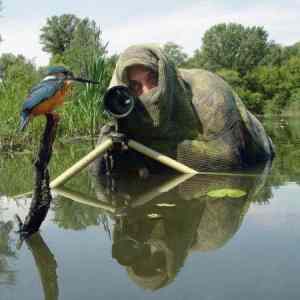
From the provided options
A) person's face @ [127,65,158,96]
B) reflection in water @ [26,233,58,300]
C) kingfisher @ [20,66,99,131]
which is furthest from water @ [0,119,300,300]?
person's face @ [127,65,158,96]

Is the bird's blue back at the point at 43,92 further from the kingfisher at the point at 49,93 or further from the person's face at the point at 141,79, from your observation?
the person's face at the point at 141,79

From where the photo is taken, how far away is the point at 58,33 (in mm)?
49844

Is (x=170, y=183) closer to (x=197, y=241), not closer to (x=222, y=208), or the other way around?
(x=222, y=208)

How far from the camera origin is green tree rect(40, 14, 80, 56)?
1955 inches

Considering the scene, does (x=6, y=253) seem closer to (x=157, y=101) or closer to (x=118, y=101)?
(x=118, y=101)

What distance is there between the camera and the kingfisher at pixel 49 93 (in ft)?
9.81

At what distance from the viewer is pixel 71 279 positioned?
8.95ft

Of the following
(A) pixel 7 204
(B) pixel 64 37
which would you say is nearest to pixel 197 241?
(A) pixel 7 204

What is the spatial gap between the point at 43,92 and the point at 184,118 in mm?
3503

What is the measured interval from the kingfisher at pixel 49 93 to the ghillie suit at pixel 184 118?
2.80 meters

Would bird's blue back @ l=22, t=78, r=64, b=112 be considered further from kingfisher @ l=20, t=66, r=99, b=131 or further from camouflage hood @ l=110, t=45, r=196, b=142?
camouflage hood @ l=110, t=45, r=196, b=142

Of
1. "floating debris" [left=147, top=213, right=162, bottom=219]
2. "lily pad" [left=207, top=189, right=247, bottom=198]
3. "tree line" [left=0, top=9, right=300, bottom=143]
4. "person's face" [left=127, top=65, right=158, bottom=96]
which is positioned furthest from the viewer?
"tree line" [left=0, top=9, right=300, bottom=143]

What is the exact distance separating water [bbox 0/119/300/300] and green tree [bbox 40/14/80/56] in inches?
1805

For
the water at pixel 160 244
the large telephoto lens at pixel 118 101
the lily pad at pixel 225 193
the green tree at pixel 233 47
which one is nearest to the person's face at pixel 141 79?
the large telephoto lens at pixel 118 101
